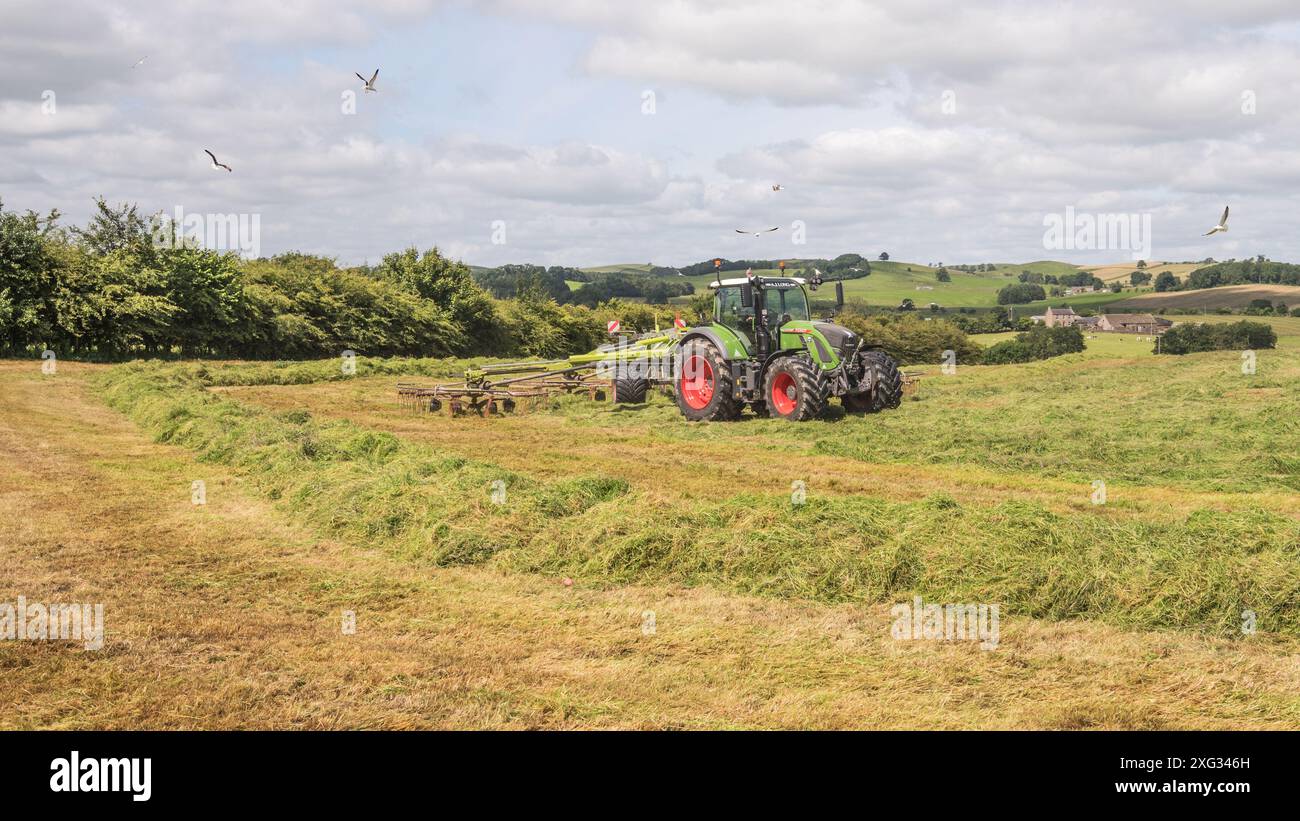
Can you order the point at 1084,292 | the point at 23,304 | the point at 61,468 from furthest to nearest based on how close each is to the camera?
1. the point at 1084,292
2. the point at 23,304
3. the point at 61,468

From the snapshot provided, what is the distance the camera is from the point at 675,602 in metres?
7.12

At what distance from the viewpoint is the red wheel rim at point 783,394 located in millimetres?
17000

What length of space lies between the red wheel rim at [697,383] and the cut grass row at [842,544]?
8.10m

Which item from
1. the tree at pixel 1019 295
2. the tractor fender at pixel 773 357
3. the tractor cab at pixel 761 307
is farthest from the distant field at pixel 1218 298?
the tractor fender at pixel 773 357

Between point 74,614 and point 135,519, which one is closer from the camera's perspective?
point 74,614

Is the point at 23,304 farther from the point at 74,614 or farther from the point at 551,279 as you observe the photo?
the point at 551,279

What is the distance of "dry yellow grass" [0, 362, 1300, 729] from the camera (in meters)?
5.04

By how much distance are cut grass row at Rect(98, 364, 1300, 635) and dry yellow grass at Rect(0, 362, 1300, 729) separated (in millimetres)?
339

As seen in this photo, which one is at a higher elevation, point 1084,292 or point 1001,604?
point 1084,292

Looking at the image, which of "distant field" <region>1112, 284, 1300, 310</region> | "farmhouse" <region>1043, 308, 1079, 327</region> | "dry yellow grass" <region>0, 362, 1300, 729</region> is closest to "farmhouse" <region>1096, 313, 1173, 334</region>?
"farmhouse" <region>1043, 308, 1079, 327</region>

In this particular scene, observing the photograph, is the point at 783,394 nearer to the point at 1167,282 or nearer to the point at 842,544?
the point at 842,544

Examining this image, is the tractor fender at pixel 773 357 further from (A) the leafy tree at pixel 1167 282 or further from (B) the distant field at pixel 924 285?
(A) the leafy tree at pixel 1167 282
